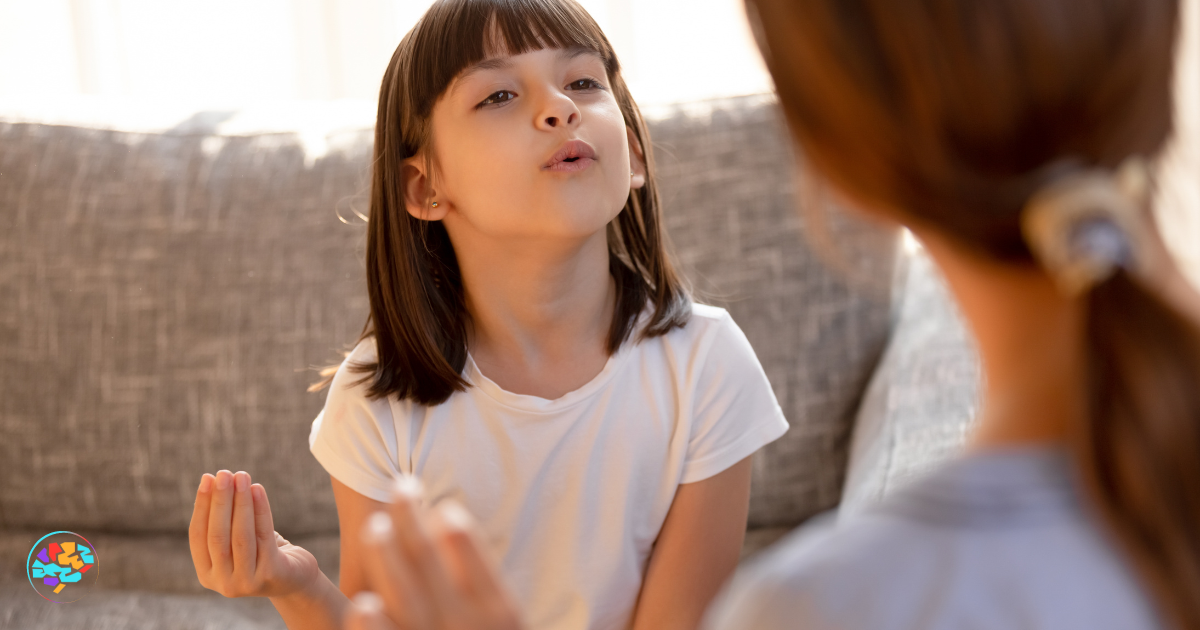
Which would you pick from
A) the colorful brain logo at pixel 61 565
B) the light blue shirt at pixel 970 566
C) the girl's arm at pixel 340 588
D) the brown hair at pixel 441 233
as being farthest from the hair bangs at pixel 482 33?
the colorful brain logo at pixel 61 565

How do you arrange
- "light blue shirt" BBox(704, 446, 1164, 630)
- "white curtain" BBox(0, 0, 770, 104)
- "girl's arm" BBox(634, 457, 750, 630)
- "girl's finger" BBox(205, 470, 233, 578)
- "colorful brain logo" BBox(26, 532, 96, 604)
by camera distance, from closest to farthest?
"light blue shirt" BBox(704, 446, 1164, 630) → "girl's finger" BBox(205, 470, 233, 578) → "girl's arm" BBox(634, 457, 750, 630) → "colorful brain logo" BBox(26, 532, 96, 604) → "white curtain" BBox(0, 0, 770, 104)

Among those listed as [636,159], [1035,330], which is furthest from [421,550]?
[636,159]

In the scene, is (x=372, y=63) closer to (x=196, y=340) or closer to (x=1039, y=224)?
(x=196, y=340)

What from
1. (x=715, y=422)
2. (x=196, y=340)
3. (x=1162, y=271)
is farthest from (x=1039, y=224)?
(x=196, y=340)

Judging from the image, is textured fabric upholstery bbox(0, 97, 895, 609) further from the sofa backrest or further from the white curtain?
the white curtain

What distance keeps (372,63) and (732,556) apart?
1377 millimetres

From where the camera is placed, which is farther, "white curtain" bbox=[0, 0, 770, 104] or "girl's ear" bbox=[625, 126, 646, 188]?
"white curtain" bbox=[0, 0, 770, 104]

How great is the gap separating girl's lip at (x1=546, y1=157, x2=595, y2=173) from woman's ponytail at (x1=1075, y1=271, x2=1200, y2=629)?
24.7 inches

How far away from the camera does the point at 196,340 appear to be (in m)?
1.50

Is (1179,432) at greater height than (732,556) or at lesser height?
greater

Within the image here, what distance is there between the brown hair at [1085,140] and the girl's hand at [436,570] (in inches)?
11.6

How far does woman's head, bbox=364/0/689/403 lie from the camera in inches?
41.6

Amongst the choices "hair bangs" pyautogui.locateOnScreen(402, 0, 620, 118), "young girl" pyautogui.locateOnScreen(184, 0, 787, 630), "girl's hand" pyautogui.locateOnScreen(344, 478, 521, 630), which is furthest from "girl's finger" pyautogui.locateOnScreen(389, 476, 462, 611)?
"hair bangs" pyautogui.locateOnScreen(402, 0, 620, 118)

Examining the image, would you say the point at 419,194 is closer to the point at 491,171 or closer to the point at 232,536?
the point at 491,171
